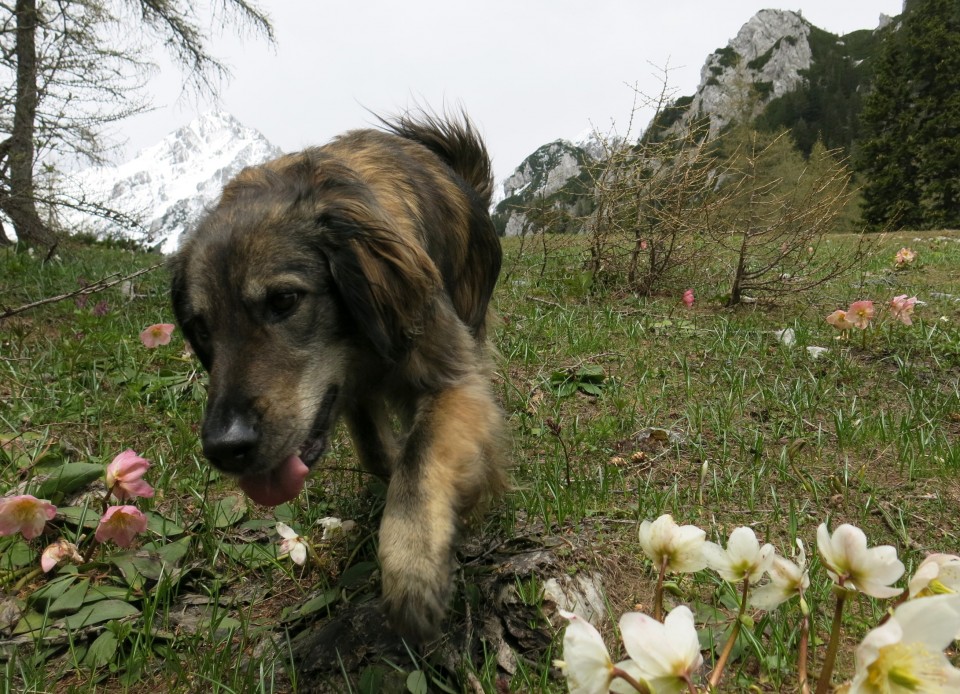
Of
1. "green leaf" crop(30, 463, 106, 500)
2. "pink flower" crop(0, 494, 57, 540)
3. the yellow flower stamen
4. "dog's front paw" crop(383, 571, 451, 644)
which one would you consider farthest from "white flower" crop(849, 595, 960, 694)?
"green leaf" crop(30, 463, 106, 500)

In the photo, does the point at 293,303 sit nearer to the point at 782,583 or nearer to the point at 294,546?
the point at 294,546

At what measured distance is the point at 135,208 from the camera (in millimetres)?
7555

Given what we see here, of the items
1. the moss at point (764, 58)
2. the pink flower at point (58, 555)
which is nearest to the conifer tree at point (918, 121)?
the pink flower at point (58, 555)

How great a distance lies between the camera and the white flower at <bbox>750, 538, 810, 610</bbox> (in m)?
1.09

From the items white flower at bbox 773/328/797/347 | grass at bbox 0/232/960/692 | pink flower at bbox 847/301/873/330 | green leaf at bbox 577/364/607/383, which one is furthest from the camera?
white flower at bbox 773/328/797/347

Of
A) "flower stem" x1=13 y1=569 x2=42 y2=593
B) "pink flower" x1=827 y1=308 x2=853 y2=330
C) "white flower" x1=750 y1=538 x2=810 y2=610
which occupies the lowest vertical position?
"flower stem" x1=13 y1=569 x2=42 y2=593

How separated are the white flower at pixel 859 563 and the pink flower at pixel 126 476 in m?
2.24

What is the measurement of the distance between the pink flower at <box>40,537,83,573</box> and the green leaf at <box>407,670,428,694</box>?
1.41 meters

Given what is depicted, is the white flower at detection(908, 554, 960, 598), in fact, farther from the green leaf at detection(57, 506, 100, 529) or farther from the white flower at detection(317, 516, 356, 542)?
the green leaf at detection(57, 506, 100, 529)

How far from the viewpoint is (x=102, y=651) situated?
211 cm

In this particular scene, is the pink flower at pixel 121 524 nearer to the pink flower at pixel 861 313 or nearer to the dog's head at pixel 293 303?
the dog's head at pixel 293 303

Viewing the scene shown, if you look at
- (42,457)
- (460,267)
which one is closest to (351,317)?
(460,267)

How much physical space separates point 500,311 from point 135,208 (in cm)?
447

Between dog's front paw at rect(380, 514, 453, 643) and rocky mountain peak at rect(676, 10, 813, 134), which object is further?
rocky mountain peak at rect(676, 10, 813, 134)
